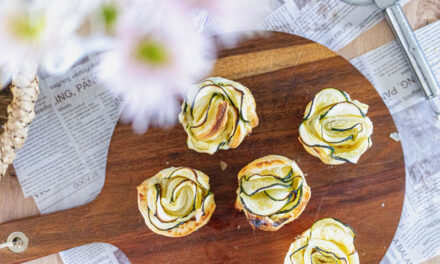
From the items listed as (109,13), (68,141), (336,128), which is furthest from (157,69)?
(336,128)

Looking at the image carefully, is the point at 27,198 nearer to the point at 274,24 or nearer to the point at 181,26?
the point at 181,26

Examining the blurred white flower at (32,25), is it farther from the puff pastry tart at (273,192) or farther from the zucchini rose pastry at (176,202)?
the puff pastry tart at (273,192)

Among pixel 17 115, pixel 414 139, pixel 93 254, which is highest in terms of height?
pixel 17 115

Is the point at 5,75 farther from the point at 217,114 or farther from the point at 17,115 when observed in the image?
the point at 217,114

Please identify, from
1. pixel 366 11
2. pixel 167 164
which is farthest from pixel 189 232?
pixel 366 11

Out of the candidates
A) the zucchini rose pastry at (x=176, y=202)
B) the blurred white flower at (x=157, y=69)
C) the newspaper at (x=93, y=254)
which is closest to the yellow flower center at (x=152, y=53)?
the blurred white flower at (x=157, y=69)

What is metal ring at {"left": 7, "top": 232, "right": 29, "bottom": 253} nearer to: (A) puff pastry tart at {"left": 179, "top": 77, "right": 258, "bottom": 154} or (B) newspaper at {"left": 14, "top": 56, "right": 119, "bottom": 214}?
(B) newspaper at {"left": 14, "top": 56, "right": 119, "bottom": 214}
